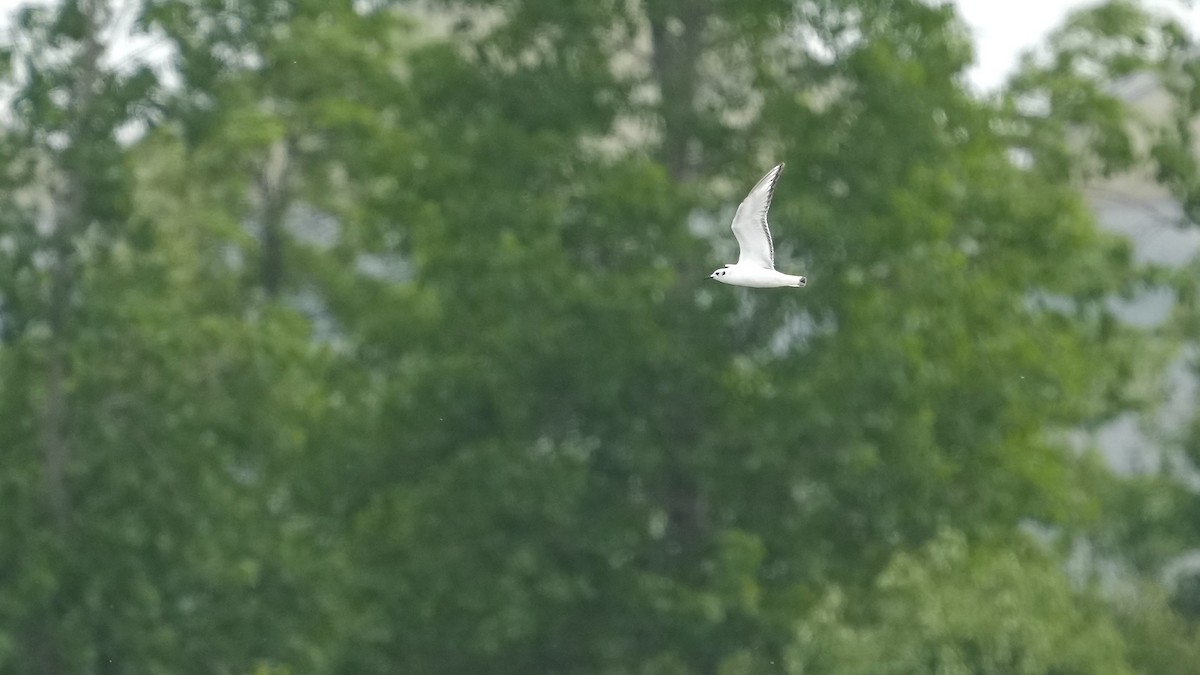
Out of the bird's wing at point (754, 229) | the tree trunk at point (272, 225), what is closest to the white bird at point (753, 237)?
the bird's wing at point (754, 229)

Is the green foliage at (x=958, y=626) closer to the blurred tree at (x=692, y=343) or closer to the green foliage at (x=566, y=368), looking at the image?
the green foliage at (x=566, y=368)

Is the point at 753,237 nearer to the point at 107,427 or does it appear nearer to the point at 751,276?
the point at 751,276

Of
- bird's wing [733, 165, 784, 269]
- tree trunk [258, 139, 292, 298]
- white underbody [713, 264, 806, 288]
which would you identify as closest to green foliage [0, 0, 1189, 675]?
tree trunk [258, 139, 292, 298]

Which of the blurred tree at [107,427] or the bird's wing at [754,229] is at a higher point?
the blurred tree at [107,427]

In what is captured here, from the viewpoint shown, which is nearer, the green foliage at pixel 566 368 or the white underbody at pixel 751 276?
the white underbody at pixel 751 276

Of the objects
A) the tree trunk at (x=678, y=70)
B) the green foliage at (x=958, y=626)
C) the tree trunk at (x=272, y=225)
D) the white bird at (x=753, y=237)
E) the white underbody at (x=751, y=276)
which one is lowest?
the white underbody at (x=751, y=276)

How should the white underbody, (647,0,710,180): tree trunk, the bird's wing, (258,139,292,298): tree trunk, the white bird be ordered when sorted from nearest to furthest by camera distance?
1. the white underbody
2. the white bird
3. the bird's wing
4. (647,0,710,180): tree trunk
5. (258,139,292,298): tree trunk

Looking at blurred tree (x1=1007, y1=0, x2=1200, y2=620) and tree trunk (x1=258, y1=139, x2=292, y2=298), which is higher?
tree trunk (x1=258, y1=139, x2=292, y2=298)

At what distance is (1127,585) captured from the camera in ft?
108

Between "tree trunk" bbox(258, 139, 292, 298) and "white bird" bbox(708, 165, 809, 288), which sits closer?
"white bird" bbox(708, 165, 809, 288)

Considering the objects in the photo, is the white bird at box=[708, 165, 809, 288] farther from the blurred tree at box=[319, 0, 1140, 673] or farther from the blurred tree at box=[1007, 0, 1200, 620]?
the blurred tree at box=[1007, 0, 1200, 620]

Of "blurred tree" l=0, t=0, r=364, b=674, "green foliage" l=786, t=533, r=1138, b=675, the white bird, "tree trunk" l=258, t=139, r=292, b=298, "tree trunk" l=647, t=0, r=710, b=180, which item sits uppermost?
"tree trunk" l=258, t=139, r=292, b=298

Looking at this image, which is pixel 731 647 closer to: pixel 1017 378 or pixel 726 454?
pixel 726 454

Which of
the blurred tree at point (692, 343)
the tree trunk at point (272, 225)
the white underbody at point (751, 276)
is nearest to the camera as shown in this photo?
the white underbody at point (751, 276)
